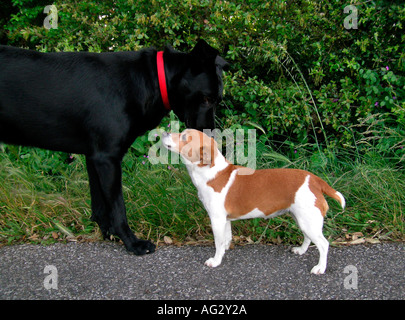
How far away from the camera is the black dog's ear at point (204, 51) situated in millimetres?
2928

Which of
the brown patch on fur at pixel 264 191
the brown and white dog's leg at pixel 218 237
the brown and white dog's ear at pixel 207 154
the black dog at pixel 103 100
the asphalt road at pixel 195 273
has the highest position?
the black dog at pixel 103 100

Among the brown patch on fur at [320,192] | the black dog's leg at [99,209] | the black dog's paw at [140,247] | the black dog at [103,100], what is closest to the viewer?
the brown patch on fur at [320,192]

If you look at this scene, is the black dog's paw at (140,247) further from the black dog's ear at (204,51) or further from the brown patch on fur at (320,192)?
the black dog's ear at (204,51)

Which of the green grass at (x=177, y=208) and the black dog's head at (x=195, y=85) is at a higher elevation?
the black dog's head at (x=195, y=85)

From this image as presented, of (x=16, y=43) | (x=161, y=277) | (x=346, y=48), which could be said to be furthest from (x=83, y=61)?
(x=16, y=43)

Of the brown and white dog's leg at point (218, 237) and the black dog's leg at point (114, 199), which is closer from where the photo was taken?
the brown and white dog's leg at point (218, 237)

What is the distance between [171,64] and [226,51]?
182 centimetres

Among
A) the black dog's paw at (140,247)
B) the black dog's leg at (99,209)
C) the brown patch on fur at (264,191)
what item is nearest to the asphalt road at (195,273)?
the black dog's paw at (140,247)

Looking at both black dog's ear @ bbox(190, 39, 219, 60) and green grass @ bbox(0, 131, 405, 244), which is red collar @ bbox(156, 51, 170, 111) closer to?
black dog's ear @ bbox(190, 39, 219, 60)

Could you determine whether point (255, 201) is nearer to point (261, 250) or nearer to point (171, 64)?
point (261, 250)

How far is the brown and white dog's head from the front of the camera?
2766mm

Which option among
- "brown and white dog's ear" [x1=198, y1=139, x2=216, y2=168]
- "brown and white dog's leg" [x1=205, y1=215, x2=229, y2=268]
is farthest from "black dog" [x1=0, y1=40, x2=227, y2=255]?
"brown and white dog's leg" [x1=205, y1=215, x2=229, y2=268]

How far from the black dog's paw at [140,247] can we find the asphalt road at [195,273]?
39mm

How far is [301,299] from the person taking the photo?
2354mm
